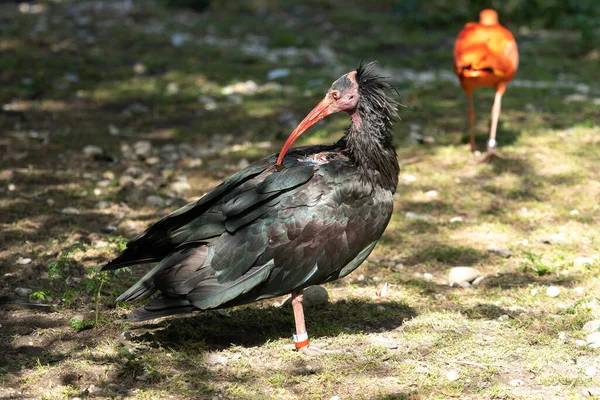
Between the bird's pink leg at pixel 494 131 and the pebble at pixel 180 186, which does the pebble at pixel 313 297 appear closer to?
the pebble at pixel 180 186

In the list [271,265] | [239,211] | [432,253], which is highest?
[239,211]

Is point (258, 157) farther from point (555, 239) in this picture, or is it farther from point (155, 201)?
point (555, 239)

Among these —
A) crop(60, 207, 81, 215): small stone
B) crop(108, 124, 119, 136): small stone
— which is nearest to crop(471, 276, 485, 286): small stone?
crop(60, 207, 81, 215): small stone

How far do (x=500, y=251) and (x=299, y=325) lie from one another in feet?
7.46

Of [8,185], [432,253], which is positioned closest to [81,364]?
[432,253]

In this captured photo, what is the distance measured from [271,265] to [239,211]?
0.36 metres

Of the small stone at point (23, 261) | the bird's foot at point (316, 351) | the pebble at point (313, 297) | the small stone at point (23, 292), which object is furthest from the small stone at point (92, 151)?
the bird's foot at point (316, 351)

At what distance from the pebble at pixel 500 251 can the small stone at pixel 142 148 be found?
12.8 ft

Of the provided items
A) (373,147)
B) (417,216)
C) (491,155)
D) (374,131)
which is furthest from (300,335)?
(491,155)

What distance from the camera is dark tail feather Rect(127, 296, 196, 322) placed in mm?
4344

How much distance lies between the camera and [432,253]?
6219 mm

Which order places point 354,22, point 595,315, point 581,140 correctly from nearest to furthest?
point 595,315 → point 581,140 → point 354,22

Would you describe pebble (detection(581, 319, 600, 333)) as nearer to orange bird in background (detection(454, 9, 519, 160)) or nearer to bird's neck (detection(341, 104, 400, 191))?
bird's neck (detection(341, 104, 400, 191))

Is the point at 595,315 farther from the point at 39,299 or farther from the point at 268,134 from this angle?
the point at 268,134
